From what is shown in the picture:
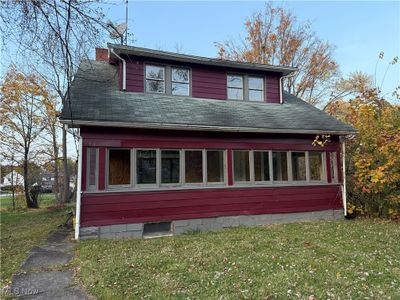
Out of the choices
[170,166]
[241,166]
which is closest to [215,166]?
[241,166]

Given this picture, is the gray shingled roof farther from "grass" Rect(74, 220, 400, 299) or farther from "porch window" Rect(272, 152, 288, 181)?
"grass" Rect(74, 220, 400, 299)

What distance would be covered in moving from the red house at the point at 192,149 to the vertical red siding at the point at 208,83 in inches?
1.3

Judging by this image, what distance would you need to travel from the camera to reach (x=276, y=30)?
19.8 meters

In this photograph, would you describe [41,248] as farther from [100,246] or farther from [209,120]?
[209,120]

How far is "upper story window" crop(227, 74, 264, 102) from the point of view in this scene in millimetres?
10070

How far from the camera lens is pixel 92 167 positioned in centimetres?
702

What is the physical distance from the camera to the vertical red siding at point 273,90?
→ 10500 millimetres

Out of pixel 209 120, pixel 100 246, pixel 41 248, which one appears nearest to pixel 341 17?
pixel 209 120

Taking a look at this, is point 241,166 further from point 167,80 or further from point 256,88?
point 167,80

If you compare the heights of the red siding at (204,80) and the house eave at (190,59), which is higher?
the house eave at (190,59)

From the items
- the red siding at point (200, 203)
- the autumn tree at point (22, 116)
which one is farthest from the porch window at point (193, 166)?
the autumn tree at point (22, 116)

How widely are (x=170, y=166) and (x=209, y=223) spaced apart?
1958 millimetres

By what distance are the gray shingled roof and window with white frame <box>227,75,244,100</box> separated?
0.31m

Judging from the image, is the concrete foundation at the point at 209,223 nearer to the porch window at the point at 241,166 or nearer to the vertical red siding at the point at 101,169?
the vertical red siding at the point at 101,169
